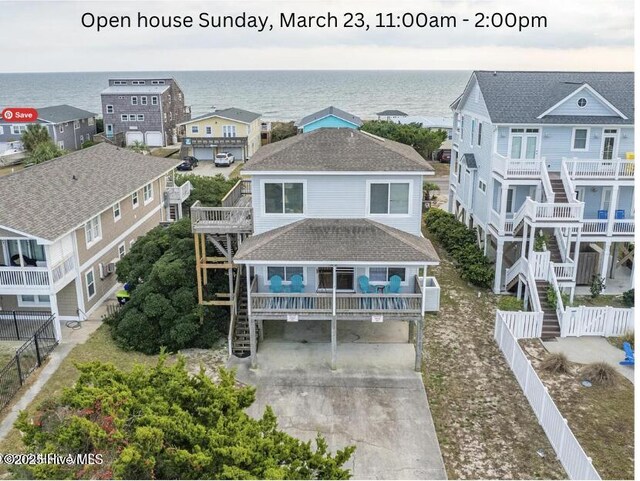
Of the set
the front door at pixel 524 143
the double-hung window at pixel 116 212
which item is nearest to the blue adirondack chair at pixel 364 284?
the front door at pixel 524 143

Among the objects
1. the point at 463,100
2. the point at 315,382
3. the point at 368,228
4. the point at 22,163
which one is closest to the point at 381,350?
the point at 315,382

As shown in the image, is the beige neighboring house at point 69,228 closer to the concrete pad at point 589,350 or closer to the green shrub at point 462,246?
the green shrub at point 462,246

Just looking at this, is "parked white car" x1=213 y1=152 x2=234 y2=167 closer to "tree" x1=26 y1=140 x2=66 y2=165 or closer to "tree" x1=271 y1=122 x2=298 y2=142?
"tree" x1=271 y1=122 x2=298 y2=142

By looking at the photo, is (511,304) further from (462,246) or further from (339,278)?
(339,278)

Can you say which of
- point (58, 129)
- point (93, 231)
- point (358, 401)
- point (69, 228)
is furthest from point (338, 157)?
point (58, 129)

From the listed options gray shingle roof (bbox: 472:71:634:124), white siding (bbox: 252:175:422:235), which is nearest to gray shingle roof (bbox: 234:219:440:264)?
white siding (bbox: 252:175:422:235)

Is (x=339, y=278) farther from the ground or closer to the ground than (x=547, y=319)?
farther from the ground

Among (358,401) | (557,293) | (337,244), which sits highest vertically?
(337,244)
